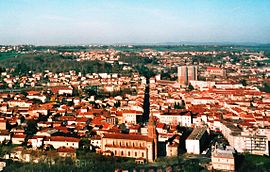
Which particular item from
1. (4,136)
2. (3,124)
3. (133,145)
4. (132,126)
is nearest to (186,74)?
(132,126)

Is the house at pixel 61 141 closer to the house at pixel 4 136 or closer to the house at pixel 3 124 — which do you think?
the house at pixel 4 136

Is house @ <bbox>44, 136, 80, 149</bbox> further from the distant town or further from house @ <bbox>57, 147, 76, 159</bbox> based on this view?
house @ <bbox>57, 147, 76, 159</bbox>

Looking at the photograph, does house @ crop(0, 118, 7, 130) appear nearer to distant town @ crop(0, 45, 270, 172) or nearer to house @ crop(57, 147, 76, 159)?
distant town @ crop(0, 45, 270, 172)

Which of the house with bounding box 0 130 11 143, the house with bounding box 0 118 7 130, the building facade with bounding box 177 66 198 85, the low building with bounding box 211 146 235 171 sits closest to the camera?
the low building with bounding box 211 146 235 171

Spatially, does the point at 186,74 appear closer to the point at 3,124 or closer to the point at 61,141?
the point at 3,124

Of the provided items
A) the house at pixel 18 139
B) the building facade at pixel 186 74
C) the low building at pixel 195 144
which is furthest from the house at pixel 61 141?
the building facade at pixel 186 74

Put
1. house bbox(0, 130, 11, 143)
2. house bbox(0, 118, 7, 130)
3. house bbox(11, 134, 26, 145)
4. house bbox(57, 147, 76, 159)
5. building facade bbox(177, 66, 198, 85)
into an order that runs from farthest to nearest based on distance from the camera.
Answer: building facade bbox(177, 66, 198, 85), house bbox(0, 118, 7, 130), house bbox(0, 130, 11, 143), house bbox(11, 134, 26, 145), house bbox(57, 147, 76, 159)

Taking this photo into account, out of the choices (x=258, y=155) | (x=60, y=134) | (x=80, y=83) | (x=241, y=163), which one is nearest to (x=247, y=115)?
(x=258, y=155)

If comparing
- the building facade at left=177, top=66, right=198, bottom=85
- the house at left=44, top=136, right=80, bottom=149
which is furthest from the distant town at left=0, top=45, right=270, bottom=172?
the building facade at left=177, top=66, right=198, bottom=85

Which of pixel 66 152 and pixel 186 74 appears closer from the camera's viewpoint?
pixel 66 152

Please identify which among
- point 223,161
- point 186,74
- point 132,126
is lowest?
point 223,161

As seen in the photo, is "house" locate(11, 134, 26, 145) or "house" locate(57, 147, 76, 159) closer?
"house" locate(57, 147, 76, 159)
